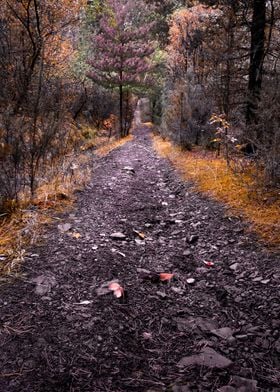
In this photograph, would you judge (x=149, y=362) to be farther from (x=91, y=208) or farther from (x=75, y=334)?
(x=91, y=208)

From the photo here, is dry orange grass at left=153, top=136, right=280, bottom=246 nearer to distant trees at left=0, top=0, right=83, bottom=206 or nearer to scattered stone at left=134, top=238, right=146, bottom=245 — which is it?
scattered stone at left=134, top=238, right=146, bottom=245

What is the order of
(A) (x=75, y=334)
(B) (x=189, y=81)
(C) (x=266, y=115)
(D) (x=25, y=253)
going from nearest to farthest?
(A) (x=75, y=334) < (D) (x=25, y=253) < (C) (x=266, y=115) < (B) (x=189, y=81)

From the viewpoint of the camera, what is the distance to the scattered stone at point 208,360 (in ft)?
7.29

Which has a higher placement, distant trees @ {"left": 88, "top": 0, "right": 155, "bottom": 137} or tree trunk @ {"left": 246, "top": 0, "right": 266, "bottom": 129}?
distant trees @ {"left": 88, "top": 0, "right": 155, "bottom": 137}

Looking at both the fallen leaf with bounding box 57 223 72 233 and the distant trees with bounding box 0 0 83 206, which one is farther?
the distant trees with bounding box 0 0 83 206

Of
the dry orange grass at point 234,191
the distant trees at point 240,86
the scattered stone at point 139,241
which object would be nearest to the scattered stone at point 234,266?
the dry orange grass at point 234,191

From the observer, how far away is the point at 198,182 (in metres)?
6.75

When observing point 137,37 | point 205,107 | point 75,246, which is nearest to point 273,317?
point 75,246

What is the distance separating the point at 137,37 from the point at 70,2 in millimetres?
9304

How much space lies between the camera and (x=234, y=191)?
18.5ft

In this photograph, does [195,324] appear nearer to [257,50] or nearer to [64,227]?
[64,227]

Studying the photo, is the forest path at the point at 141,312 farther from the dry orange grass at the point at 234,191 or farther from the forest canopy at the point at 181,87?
the forest canopy at the point at 181,87

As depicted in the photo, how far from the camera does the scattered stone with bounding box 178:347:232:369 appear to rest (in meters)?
2.22

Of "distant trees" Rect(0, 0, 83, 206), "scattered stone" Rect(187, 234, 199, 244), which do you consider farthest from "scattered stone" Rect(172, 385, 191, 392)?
"distant trees" Rect(0, 0, 83, 206)
